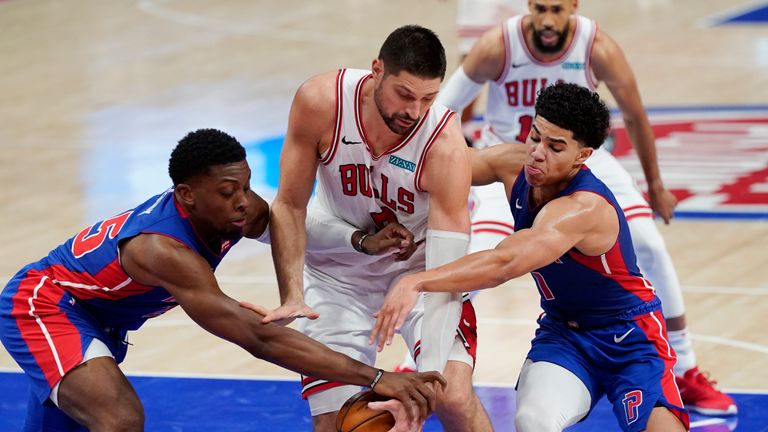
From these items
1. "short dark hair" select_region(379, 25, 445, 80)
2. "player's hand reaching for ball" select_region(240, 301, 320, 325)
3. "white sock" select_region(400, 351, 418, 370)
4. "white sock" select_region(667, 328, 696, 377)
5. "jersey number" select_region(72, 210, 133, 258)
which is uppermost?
"short dark hair" select_region(379, 25, 445, 80)

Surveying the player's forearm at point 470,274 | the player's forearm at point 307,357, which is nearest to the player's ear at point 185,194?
the player's forearm at point 307,357

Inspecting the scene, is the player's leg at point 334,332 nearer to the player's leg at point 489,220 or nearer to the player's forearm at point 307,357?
the player's forearm at point 307,357

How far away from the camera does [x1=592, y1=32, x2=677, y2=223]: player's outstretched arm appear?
7.15 metres

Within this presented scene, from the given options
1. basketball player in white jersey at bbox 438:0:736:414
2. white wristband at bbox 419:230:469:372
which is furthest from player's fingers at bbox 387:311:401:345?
basketball player in white jersey at bbox 438:0:736:414

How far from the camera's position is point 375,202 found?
18.8 feet

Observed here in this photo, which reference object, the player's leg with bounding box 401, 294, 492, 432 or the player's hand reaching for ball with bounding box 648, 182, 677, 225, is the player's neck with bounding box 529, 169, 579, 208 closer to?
the player's leg with bounding box 401, 294, 492, 432

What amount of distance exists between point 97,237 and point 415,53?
1.58m

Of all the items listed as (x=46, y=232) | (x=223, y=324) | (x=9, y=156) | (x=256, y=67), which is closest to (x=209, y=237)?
(x=223, y=324)

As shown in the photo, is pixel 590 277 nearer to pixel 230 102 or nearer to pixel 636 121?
pixel 636 121

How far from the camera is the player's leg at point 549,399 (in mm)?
5289

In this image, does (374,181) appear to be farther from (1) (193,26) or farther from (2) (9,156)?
(1) (193,26)

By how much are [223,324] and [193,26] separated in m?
12.1

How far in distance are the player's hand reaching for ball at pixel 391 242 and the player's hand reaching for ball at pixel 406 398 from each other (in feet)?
2.26

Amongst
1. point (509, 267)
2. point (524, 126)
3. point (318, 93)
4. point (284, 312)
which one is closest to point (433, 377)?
point (509, 267)
